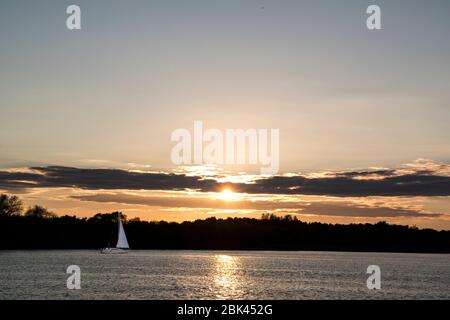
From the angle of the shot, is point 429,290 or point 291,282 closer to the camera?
point 429,290
